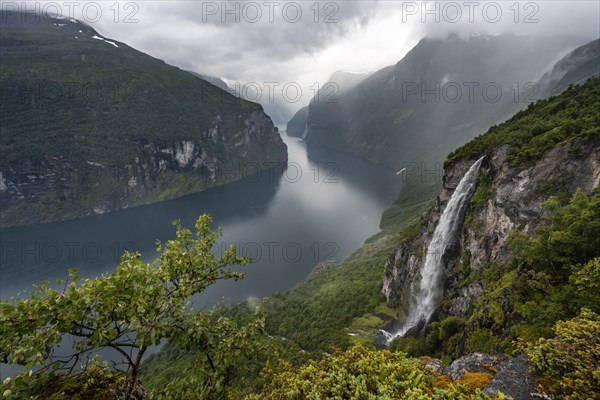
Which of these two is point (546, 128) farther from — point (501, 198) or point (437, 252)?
point (437, 252)

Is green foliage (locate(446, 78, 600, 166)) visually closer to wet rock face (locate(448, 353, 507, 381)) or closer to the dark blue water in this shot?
wet rock face (locate(448, 353, 507, 381))

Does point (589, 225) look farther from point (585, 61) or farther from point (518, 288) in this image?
point (585, 61)

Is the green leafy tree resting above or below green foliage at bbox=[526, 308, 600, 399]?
above

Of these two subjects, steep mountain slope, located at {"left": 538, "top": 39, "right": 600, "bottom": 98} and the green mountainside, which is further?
steep mountain slope, located at {"left": 538, "top": 39, "right": 600, "bottom": 98}

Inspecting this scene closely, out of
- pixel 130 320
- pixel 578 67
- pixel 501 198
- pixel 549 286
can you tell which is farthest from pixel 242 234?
pixel 578 67

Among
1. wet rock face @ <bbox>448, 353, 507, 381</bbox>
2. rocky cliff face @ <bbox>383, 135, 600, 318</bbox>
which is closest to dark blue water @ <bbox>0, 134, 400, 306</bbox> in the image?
rocky cliff face @ <bbox>383, 135, 600, 318</bbox>
